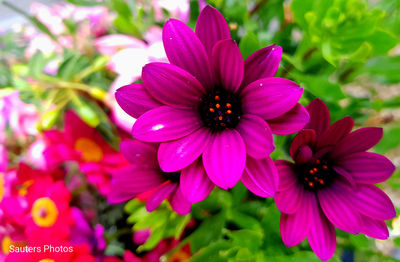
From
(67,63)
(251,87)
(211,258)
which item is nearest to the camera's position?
(251,87)

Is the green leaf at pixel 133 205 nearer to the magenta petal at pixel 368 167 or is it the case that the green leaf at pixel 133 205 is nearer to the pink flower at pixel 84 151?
the pink flower at pixel 84 151

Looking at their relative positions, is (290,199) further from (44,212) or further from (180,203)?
(44,212)

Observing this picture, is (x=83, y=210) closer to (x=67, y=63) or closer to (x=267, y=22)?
(x=67, y=63)

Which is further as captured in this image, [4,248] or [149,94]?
[4,248]

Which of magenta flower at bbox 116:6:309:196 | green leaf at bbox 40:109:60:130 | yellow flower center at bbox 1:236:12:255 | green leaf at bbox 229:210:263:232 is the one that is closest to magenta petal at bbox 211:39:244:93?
magenta flower at bbox 116:6:309:196

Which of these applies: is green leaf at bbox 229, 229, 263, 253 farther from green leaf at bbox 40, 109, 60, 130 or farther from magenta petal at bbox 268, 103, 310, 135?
green leaf at bbox 40, 109, 60, 130

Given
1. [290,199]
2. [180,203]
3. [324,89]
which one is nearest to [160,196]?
[180,203]

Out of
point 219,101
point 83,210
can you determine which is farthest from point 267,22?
point 83,210
